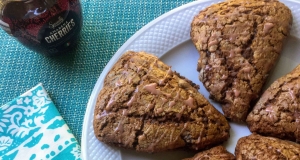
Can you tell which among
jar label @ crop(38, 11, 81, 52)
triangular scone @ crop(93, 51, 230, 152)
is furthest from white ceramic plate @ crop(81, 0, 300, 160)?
jar label @ crop(38, 11, 81, 52)

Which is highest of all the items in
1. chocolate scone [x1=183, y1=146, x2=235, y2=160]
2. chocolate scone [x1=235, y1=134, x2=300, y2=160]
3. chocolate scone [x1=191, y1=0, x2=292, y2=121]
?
chocolate scone [x1=191, y1=0, x2=292, y2=121]

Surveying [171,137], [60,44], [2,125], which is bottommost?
[2,125]

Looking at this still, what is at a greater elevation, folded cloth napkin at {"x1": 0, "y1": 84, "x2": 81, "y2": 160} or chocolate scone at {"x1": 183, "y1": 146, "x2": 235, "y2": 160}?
→ chocolate scone at {"x1": 183, "y1": 146, "x2": 235, "y2": 160}

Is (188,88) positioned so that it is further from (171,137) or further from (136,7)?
(136,7)

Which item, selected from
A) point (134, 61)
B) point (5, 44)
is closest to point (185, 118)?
point (134, 61)

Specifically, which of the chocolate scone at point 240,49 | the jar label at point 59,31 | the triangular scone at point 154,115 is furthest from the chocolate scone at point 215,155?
the jar label at point 59,31

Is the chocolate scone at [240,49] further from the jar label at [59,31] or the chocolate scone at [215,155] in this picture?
the jar label at [59,31]

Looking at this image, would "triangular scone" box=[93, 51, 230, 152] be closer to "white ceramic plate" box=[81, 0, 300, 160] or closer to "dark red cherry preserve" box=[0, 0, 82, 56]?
"white ceramic plate" box=[81, 0, 300, 160]
